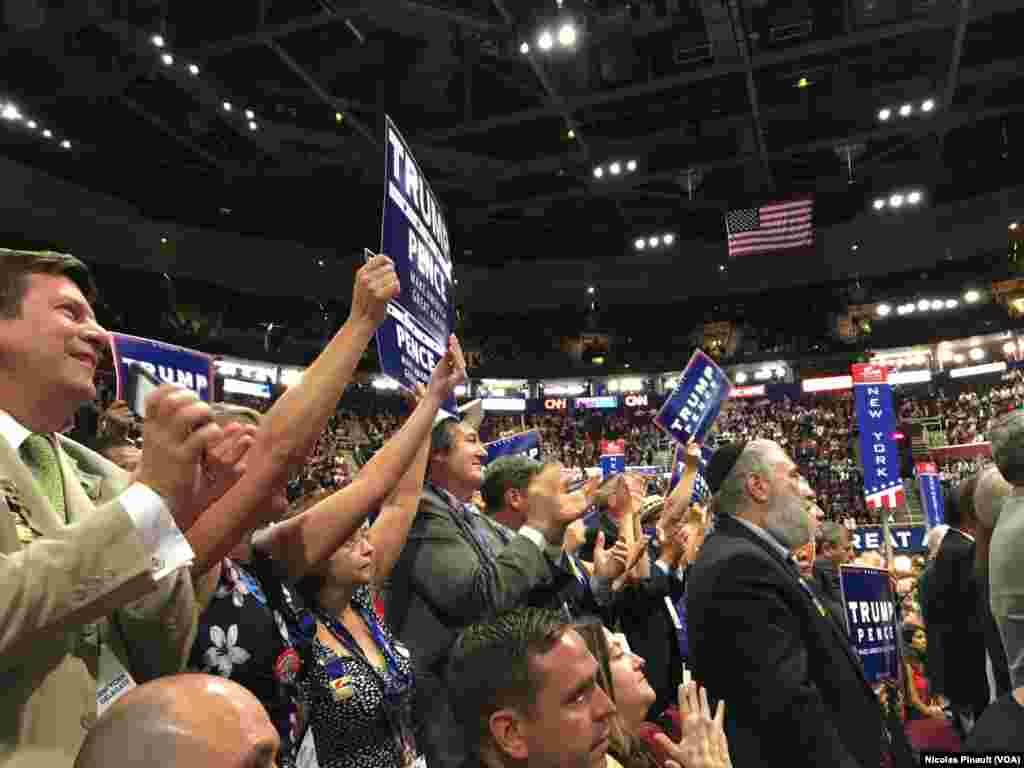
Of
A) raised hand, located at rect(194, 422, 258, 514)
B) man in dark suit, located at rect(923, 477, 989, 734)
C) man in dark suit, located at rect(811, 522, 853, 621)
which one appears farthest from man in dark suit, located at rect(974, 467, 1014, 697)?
raised hand, located at rect(194, 422, 258, 514)

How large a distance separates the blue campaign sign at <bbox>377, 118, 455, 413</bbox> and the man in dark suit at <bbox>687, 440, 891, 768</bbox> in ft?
4.12

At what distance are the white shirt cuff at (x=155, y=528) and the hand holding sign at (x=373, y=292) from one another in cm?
78

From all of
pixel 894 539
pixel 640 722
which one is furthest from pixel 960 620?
pixel 894 539

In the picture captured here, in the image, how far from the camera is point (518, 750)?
1.66 meters

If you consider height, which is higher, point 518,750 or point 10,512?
point 10,512

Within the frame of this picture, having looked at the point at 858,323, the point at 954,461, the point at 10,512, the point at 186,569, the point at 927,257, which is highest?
the point at 927,257

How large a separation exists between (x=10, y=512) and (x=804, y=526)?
8.76 feet

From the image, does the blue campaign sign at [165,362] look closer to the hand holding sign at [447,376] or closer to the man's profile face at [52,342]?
the hand holding sign at [447,376]

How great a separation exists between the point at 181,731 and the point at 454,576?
146cm

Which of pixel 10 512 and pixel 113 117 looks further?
pixel 113 117

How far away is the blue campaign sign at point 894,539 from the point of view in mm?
9539

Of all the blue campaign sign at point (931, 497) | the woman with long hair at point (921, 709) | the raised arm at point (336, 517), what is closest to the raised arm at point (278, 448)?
the raised arm at point (336, 517)

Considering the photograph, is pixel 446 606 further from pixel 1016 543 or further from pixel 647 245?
pixel 647 245

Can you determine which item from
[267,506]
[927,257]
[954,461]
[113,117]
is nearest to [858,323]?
[927,257]
